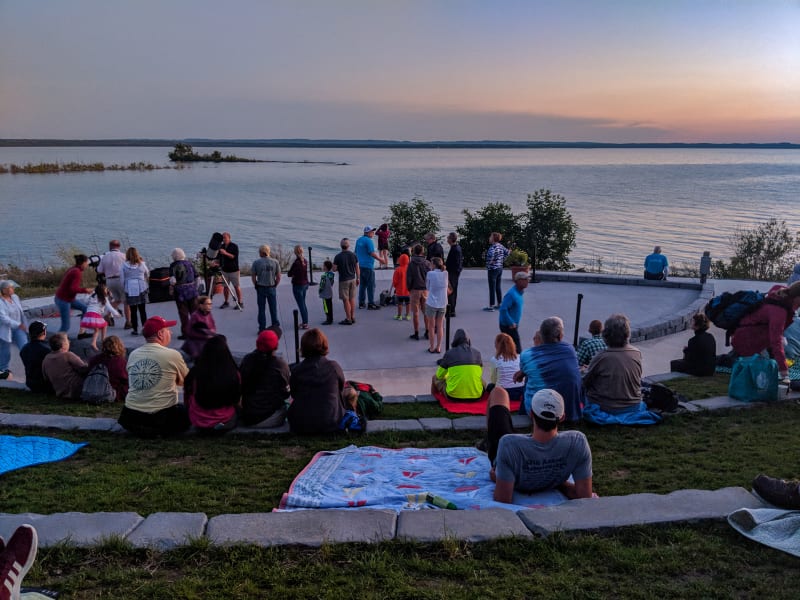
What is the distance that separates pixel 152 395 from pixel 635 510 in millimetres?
4605

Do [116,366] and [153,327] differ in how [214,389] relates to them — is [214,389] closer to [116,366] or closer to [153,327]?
[153,327]

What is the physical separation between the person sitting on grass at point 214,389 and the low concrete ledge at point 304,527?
93.0 inches

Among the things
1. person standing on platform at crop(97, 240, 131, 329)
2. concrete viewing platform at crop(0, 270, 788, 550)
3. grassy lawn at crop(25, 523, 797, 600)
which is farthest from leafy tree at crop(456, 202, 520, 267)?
grassy lawn at crop(25, 523, 797, 600)

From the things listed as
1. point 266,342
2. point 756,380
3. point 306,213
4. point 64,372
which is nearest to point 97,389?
point 64,372

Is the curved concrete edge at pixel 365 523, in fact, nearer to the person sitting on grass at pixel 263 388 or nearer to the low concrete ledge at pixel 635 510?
the low concrete ledge at pixel 635 510

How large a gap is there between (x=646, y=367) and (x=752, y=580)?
22.4ft

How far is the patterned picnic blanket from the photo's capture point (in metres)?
4.40

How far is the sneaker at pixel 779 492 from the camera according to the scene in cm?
392

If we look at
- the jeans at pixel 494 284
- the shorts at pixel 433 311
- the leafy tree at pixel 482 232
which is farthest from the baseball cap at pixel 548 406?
the leafy tree at pixel 482 232

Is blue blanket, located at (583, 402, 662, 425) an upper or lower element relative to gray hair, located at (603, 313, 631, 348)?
lower

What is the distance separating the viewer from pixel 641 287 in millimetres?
15695

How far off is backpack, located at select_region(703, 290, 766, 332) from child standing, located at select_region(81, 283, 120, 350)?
30.1 feet

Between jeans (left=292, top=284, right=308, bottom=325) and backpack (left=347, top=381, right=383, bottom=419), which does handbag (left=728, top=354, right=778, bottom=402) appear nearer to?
backpack (left=347, top=381, right=383, bottom=419)

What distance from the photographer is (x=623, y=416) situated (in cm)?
641
